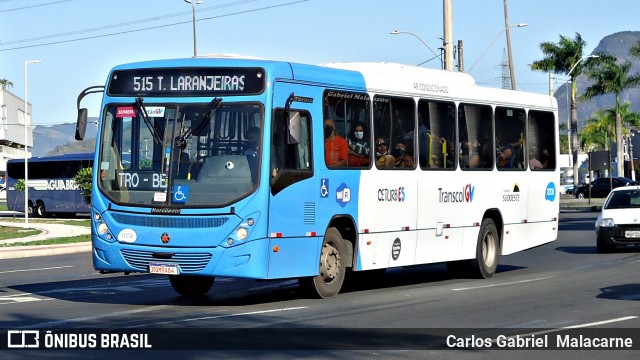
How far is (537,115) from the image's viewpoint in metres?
21.8

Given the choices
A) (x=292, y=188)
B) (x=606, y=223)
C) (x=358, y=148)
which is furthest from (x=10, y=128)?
(x=292, y=188)

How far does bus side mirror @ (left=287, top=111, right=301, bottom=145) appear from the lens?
14711 millimetres

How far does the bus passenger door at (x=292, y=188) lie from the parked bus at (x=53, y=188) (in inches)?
1819

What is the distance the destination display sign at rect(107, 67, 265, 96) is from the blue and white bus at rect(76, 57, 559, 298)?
15 mm

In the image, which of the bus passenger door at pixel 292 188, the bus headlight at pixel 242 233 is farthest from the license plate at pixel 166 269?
the bus passenger door at pixel 292 188

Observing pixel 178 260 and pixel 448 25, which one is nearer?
pixel 178 260

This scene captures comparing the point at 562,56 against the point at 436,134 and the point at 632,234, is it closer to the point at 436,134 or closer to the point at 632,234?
the point at 632,234

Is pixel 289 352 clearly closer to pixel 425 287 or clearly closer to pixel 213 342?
pixel 213 342

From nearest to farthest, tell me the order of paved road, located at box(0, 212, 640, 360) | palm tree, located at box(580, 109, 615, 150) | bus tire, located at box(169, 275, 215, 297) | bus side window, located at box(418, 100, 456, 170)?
paved road, located at box(0, 212, 640, 360), bus tire, located at box(169, 275, 215, 297), bus side window, located at box(418, 100, 456, 170), palm tree, located at box(580, 109, 615, 150)

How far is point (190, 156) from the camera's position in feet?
47.8

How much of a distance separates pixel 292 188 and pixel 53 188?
49.4 m

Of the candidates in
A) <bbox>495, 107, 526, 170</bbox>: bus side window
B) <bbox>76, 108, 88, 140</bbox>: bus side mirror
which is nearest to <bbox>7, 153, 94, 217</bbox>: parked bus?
<bbox>495, 107, 526, 170</bbox>: bus side window

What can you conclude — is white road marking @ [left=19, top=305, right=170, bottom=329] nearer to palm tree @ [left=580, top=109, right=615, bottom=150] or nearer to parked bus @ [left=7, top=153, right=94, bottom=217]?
parked bus @ [left=7, top=153, right=94, bottom=217]

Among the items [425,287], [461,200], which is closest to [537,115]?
[461,200]
